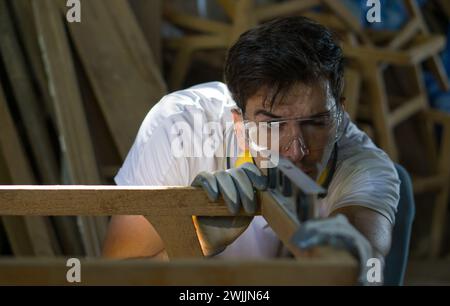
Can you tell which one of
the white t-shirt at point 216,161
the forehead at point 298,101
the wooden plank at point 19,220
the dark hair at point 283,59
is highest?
the dark hair at point 283,59

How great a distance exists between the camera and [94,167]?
10.2 feet

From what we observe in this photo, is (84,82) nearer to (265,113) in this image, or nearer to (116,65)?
(116,65)

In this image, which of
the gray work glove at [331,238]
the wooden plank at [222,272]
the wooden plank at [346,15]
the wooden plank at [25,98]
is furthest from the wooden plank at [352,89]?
the wooden plank at [222,272]

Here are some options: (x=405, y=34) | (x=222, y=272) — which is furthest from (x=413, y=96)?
(x=222, y=272)

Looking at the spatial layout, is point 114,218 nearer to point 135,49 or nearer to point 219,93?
point 219,93

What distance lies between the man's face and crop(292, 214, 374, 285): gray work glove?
69cm

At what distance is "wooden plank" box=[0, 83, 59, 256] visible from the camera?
9.83 feet

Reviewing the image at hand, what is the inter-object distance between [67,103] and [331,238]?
220 cm

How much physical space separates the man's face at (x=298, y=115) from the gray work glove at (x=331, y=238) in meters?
0.69

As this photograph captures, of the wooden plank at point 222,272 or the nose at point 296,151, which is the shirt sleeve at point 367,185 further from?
the wooden plank at point 222,272

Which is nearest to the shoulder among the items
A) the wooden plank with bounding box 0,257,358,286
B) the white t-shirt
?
the white t-shirt

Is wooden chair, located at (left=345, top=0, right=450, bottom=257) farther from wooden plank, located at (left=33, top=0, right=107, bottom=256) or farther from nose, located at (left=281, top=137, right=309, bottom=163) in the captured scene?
nose, located at (left=281, top=137, right=309, bottom=163)

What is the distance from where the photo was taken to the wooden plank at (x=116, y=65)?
3184 mm

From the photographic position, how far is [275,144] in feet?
6.02
